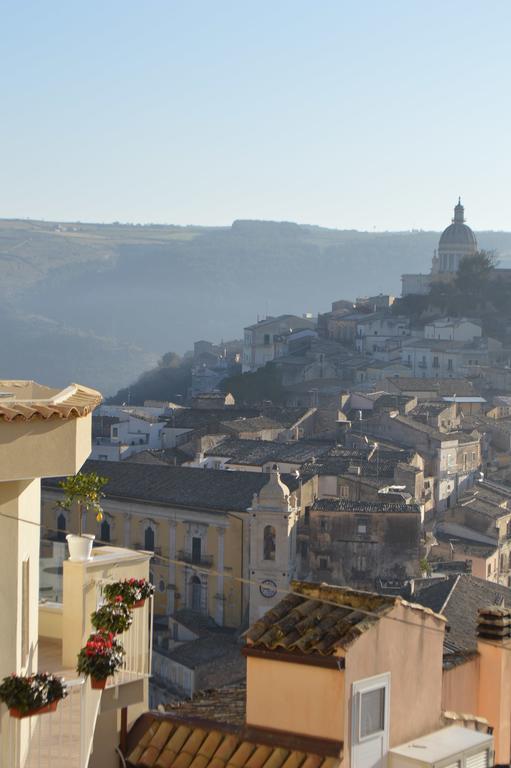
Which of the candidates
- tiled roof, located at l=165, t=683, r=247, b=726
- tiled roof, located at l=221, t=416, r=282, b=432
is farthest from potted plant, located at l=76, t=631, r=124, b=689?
tiled roof, located at l=221, t=416, r=282, b=432

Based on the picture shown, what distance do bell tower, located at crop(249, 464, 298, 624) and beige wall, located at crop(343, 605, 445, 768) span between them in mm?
28364

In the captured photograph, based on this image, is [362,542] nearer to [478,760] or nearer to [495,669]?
[495,669]

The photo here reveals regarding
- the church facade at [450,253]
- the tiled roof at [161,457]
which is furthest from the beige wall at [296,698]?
the church facade at [450,253]

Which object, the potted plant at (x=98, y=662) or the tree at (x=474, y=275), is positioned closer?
the potted plant at (x=98, y=662)

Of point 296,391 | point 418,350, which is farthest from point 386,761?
point 418,350

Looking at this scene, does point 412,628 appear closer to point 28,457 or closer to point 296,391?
point 28,457

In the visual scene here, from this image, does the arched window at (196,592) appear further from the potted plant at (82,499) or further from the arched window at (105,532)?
the potted plant at (82,499)

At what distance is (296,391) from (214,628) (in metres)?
31.0

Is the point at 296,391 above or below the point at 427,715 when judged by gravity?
below

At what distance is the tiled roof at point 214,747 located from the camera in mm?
5840

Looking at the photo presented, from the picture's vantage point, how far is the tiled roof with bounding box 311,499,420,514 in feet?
119

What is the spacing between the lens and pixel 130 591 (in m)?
6.43

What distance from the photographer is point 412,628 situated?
6285mm

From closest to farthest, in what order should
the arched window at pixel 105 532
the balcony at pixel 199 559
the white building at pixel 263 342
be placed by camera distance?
the balcony at pixel 199 559 → the arched window at pixel 105 532 → the white building at pixel 263 342
